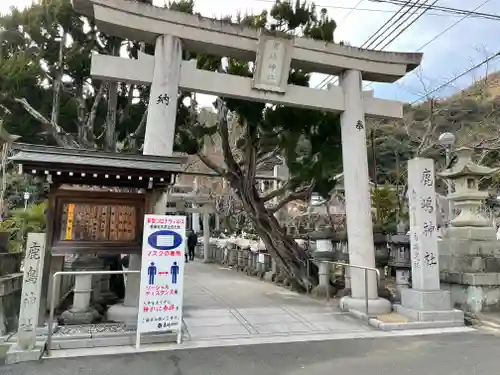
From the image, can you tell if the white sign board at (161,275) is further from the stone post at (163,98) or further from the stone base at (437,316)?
the stone base at (437,316)

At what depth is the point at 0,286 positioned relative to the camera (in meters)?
6.70

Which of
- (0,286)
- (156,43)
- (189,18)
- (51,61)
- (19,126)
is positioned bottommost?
(0,286)

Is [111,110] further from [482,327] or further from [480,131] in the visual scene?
[480,131]

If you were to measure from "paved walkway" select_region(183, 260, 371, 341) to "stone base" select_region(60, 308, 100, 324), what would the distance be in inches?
72.0

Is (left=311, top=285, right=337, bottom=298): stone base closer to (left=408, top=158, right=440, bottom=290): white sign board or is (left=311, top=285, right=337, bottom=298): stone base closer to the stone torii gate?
the stone torii gate

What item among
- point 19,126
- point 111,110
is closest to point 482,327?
point 111,110

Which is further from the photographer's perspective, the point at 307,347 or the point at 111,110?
the point at 111,110

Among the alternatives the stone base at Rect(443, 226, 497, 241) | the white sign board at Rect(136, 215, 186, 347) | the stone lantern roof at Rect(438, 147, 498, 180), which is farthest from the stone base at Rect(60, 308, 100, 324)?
the stone lantern roof at Rect(438, 147, 498, 180)

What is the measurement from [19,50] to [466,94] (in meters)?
17.0

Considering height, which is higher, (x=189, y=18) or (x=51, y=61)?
(x=51, y=61)

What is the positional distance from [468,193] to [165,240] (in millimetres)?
7391

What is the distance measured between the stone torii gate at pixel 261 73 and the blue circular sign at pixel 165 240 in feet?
6.57

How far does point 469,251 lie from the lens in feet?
29.8

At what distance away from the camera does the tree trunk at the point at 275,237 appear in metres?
12.0
